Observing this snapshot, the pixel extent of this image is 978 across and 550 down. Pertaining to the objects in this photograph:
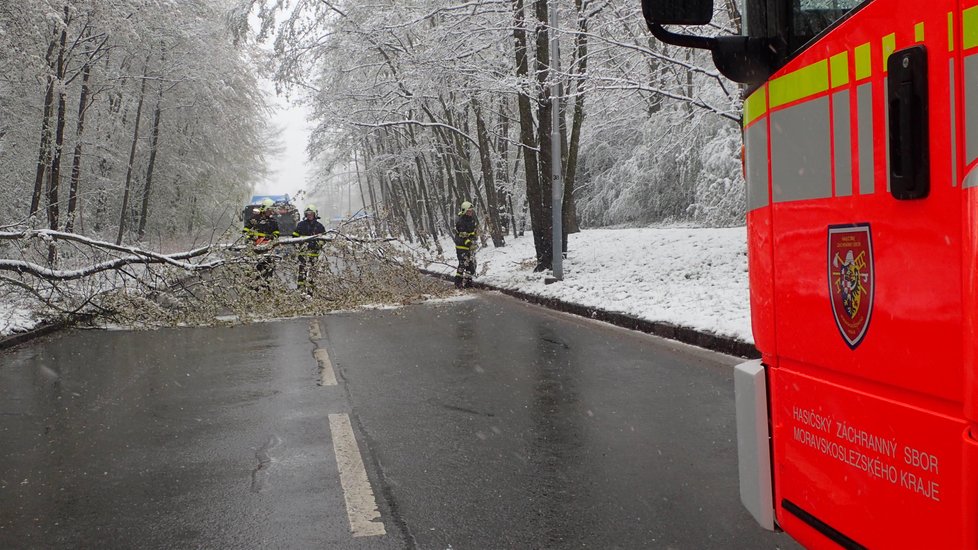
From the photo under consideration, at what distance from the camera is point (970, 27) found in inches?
71.3

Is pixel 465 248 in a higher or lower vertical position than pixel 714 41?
lower

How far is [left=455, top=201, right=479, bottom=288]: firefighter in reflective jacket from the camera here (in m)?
21.0

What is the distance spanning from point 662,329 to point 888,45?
948cm

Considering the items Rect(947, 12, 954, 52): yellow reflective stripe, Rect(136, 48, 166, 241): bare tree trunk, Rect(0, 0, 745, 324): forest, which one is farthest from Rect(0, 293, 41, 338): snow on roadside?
Rect(136, 48, 166, 241): bare tree trunk

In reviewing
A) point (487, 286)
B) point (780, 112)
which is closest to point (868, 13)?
point (780, 112)

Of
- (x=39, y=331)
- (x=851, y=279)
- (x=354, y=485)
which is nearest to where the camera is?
(x=851, y=279)

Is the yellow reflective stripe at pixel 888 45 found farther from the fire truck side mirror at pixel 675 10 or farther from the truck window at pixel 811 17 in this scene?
the fire truck side mirror at pixel 675 10

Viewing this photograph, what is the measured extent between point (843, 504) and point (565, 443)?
3439 millimetres

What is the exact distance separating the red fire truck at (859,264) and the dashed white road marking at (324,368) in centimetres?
585

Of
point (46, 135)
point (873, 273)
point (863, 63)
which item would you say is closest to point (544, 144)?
point (46, 135)

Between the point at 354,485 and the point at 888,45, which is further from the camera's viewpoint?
the point at 354,485

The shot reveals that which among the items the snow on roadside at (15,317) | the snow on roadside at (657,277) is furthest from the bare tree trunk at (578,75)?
the snow on roadside at (15,317)

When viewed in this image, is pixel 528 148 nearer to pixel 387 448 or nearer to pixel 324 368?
pixel 324 368

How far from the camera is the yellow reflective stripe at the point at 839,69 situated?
7.50 feet
